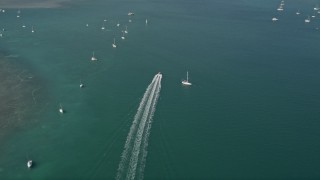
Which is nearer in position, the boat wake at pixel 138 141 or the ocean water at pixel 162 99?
the boat wake at pixel 138 141

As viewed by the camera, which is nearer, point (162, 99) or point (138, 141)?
point (138, 141)

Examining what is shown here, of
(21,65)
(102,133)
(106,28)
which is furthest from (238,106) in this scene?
(106,28)

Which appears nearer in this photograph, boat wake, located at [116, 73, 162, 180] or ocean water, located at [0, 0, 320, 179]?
boat wake, located at [116, 73, 162, 180]

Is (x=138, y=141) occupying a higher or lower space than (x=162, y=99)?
lower
